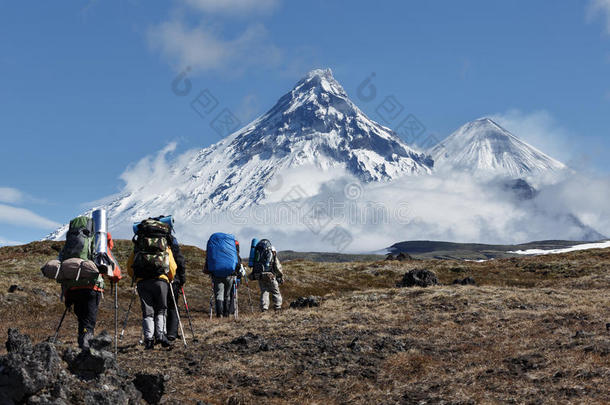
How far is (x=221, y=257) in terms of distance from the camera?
19.1 meters

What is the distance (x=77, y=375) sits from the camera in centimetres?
806

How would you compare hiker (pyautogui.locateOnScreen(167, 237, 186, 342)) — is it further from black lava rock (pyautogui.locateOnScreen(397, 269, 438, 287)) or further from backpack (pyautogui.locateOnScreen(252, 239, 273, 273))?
black lava rock (pyautogui.locateOnScreen(397, 269, 438, 287))

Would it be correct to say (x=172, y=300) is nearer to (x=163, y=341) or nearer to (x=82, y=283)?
(x=163, y=341)

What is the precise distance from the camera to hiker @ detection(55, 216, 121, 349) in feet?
36.4

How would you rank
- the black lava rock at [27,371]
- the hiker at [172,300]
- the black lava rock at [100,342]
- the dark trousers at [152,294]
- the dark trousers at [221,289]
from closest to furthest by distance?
the black lava rock at [27,371], the black lava rock at [100,342], the dark trousers at [152,294], the hiker at [172,300], the dark trousers at [221,289]

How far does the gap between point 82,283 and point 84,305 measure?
0.51 meters

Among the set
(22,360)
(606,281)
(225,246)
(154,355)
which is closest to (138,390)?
(22,360)

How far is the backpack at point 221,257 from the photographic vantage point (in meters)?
19.0

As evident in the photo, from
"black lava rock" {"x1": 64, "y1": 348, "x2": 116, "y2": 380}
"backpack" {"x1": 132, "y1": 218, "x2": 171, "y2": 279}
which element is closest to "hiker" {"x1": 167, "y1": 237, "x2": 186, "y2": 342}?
"backpack" {"x1": 132, "y1": 218, "x2": 171, "y2": 279}

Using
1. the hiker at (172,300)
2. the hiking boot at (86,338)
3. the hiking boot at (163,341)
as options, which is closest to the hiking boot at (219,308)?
the hiker at (172,300)

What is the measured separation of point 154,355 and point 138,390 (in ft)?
11.8

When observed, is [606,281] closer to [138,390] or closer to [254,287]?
[254,287]

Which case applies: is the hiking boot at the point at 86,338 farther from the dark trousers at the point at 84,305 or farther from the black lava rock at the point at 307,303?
the black lava rock at the point at 307,303

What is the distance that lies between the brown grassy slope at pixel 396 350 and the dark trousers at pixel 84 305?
1015 millimetres
